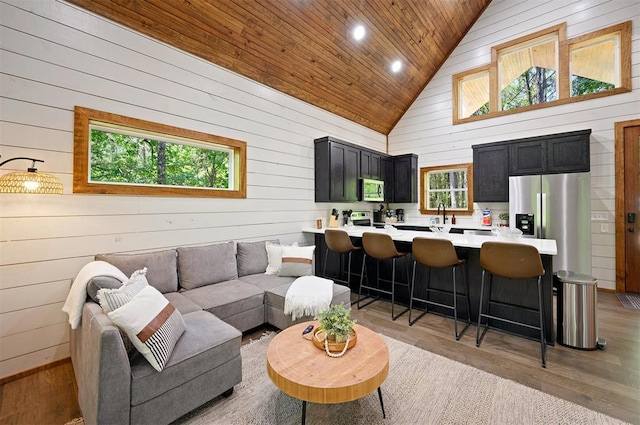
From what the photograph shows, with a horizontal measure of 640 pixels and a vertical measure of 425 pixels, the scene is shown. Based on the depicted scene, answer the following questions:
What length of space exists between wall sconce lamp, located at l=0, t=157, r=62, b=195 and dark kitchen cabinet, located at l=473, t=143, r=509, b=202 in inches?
228

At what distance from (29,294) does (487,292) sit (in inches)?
174

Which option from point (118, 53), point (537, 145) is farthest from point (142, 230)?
point (537, 145)

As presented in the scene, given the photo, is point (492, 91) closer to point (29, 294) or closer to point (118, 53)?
point (118, 53)

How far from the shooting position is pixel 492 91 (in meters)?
5.24

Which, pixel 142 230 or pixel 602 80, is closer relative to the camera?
pixel 142 230

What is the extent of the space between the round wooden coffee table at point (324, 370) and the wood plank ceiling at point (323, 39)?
3.39 m

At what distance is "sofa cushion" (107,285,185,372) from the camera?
1557mm

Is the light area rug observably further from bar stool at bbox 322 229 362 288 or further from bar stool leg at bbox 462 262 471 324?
bar stool at bbox 322 229 362 288

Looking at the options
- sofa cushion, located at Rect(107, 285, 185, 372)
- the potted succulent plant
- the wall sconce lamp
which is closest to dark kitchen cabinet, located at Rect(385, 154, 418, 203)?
the potted succulent plant

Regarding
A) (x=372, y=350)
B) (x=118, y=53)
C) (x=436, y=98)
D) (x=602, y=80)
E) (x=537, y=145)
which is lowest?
(x=372, y=350)

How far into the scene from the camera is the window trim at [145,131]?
98.9 inches

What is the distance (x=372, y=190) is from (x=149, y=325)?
478 cm

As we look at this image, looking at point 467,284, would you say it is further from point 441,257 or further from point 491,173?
point 491,173

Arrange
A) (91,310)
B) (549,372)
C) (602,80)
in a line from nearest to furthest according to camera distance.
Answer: (91,310)
(549,372)
(602,80)
